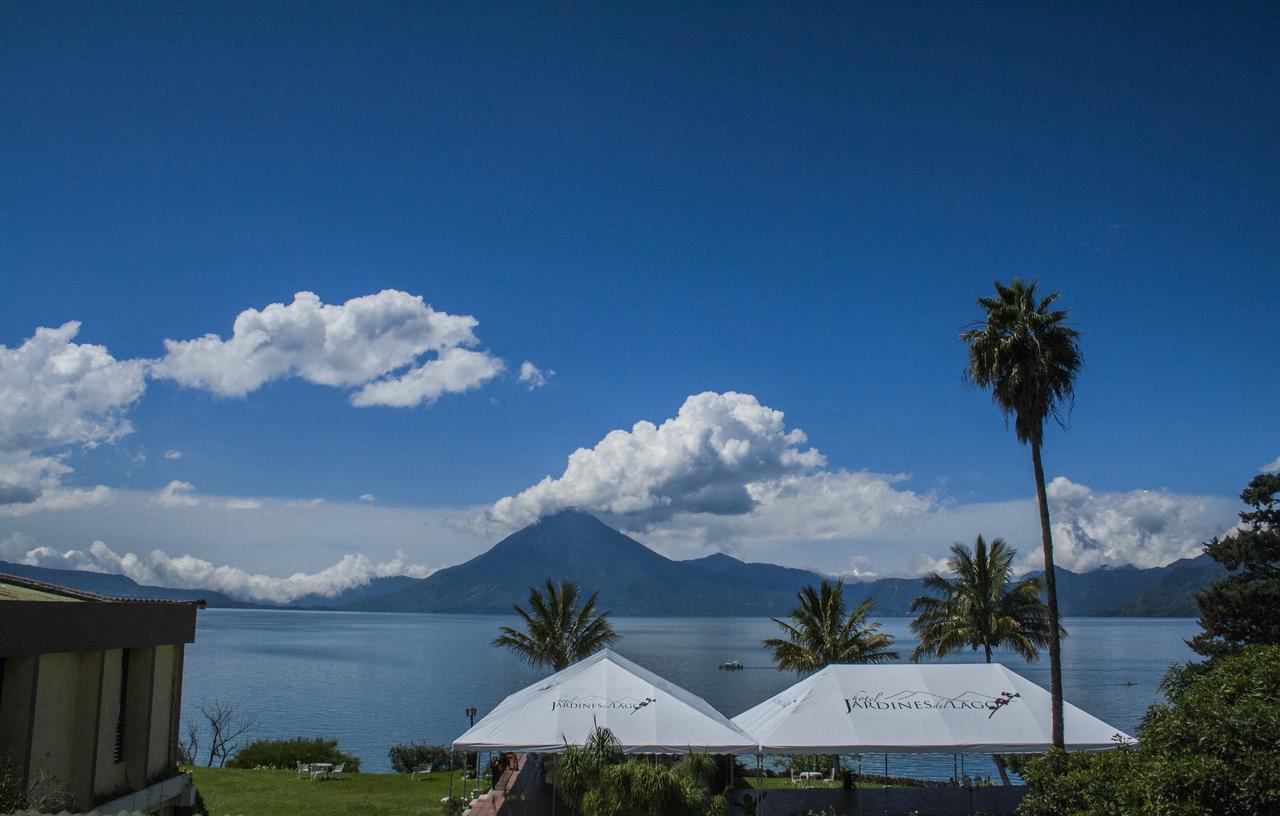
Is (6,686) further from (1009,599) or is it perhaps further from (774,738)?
(1009,599)

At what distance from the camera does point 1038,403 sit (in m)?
16.9

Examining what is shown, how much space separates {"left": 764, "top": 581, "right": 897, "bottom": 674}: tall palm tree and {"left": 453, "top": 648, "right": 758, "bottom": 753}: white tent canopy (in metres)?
11.8

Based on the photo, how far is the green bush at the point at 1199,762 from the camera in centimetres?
859

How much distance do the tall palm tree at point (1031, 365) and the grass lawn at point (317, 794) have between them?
45.0 ft

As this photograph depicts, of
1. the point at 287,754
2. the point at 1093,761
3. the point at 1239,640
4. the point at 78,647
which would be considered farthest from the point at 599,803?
the point at 1239,640

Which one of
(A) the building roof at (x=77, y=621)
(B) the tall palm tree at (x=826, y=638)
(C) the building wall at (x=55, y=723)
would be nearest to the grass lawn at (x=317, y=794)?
(A) the building roof at (x=77, y=621)

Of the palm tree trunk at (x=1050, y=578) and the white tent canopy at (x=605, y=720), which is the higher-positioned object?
the palm tree trunk at (x=1050, y=578)

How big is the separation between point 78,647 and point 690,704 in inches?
391

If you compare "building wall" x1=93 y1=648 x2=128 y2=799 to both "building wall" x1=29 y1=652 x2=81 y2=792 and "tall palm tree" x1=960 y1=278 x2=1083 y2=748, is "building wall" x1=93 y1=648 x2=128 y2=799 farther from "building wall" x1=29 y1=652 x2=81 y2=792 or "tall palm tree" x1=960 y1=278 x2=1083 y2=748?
"tall palm tree" x1=960 y1=278 x2=1083 y2=748

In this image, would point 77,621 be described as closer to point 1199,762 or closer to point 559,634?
point 1199,762

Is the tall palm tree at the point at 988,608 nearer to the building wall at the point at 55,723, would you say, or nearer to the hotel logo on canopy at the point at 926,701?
the hotel logo on canopy at the point at 926,701

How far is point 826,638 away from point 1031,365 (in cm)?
1310

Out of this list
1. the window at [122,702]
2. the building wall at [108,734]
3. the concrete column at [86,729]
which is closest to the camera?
the concrete column at [86,729]

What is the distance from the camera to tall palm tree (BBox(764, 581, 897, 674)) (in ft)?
87.9
